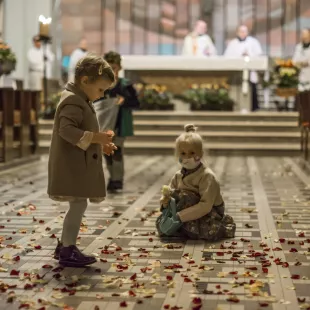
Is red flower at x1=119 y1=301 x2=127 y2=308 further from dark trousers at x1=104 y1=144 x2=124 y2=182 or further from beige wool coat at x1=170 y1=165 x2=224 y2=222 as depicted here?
dark trousers at x1=104 y1=144 x2=124 y2=182

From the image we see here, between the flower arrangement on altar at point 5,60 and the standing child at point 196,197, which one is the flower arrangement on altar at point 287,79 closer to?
the flower arrangement on altar at point 5,60

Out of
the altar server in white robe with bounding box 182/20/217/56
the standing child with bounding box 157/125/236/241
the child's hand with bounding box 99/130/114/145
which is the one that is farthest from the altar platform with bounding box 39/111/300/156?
the child's hand with bounding box 99/130/114/145

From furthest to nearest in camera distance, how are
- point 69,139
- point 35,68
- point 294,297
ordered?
1. point 35,68
2. point 69,139
3. point 294,297

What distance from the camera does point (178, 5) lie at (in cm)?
2411

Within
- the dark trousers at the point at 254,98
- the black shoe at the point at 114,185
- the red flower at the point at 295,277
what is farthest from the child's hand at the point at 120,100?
the dark trousers at the point at 254,98

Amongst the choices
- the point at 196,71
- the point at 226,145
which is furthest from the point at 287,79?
the point at 226,145

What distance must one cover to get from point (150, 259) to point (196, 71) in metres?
13.0

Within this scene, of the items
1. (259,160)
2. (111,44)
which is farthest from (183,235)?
(111,44)

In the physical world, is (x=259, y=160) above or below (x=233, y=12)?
below

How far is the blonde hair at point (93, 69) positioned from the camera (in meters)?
5.08

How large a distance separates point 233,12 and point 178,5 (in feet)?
5.17

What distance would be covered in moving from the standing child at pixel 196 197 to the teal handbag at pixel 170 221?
2cm

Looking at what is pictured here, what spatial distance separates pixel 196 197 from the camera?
6.27 meters

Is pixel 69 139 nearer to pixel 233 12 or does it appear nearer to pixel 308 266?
pixel 308 266
